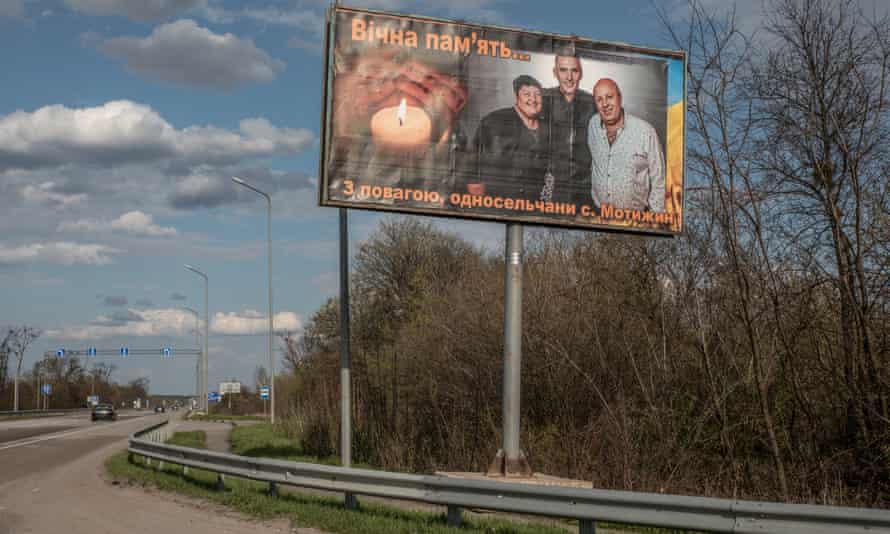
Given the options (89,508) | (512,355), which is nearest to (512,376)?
(512,355)

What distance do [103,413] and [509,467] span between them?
55785 mm

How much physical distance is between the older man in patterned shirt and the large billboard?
19mm

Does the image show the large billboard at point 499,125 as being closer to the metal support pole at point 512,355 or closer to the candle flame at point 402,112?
the candle flame at point 402,112

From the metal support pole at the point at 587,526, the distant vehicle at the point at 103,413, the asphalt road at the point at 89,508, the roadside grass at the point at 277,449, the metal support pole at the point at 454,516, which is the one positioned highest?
the metal support pole at the point at 587,526

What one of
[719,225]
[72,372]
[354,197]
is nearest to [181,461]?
[354,197]

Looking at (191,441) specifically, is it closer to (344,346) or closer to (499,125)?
(344,346)

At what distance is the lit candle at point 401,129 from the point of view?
14.9 meters

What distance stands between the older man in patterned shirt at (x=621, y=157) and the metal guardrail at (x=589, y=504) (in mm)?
6284

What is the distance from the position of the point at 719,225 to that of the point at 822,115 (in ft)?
8.61

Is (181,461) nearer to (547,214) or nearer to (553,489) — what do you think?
(547,214)

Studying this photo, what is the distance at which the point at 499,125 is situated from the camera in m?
15.3

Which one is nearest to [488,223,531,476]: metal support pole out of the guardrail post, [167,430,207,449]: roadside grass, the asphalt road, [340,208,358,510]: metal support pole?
the guardrail post

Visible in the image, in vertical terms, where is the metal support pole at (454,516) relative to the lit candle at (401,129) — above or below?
below

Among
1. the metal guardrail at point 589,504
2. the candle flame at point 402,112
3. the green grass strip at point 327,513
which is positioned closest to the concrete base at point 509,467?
the green grass strip at point 327,513
